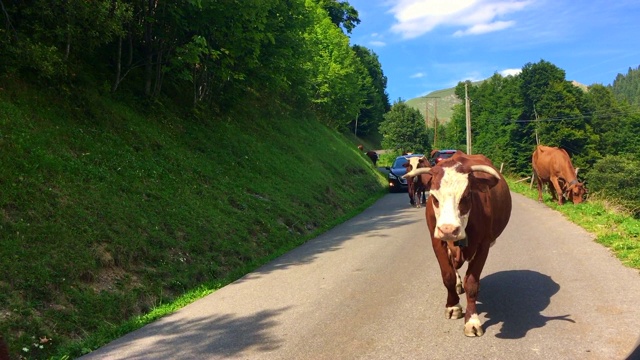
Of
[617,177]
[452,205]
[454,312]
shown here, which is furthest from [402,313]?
[617,177]

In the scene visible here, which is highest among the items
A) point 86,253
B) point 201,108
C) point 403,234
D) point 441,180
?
point 201,108

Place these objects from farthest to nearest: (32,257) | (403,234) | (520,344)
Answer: (403,234) → (32,257) → (520,344)

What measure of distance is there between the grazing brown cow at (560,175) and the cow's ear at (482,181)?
12.2m

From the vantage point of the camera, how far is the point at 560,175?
1584 centimetres

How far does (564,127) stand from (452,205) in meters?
57.1

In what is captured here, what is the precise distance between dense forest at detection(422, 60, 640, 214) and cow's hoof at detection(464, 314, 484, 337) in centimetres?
4366

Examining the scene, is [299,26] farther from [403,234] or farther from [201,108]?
[403,234]

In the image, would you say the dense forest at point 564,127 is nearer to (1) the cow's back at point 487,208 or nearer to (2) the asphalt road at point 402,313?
(2) the asphalt road at point 402,313

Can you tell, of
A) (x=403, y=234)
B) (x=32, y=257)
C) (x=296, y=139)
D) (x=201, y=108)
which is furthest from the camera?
(x=296, y=139)

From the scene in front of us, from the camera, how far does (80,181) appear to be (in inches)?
319

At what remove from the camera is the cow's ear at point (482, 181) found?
4716mm

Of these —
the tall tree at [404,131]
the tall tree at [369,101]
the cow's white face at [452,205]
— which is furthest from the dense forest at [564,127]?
the cow's white face at [452,205]

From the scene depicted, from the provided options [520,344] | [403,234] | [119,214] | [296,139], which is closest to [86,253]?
[119,214]

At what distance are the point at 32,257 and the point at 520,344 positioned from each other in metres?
6.02
